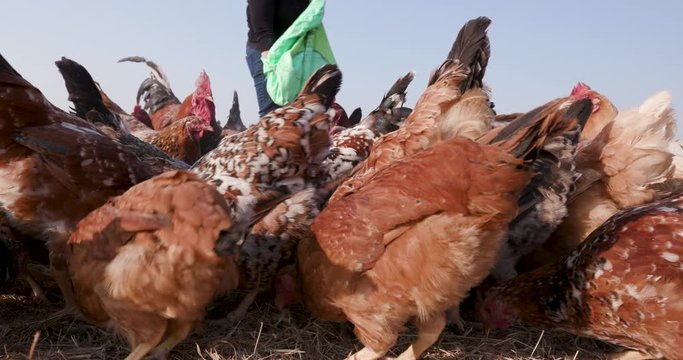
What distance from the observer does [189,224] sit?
72.4 inches

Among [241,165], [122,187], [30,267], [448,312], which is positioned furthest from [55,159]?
[448,312]

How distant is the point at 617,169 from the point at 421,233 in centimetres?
150

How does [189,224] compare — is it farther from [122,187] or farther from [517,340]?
[517,340]

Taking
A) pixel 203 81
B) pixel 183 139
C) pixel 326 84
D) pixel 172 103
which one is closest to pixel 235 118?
pixel 172 103

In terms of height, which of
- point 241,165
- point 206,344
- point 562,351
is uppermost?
point 241,165

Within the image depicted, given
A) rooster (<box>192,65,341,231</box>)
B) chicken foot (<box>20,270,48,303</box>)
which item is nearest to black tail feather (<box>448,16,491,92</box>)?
rooster (<box>192,65,341,231</box>)

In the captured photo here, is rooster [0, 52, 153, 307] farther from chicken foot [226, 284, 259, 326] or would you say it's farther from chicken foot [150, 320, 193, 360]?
chicken foot [226, 284, 259, 326]

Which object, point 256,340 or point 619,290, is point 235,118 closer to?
point 256,340

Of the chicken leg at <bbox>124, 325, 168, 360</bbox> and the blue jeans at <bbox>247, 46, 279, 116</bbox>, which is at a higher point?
the blue jeans at <bbox>247, 46, 279, 116</bbox>

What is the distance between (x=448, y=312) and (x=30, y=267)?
7.32ft

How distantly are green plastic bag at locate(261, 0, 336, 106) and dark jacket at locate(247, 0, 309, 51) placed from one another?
0.40 feet

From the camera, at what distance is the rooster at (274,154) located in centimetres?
281

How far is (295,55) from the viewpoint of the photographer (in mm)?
4117

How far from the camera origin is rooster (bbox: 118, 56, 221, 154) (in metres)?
5.66
